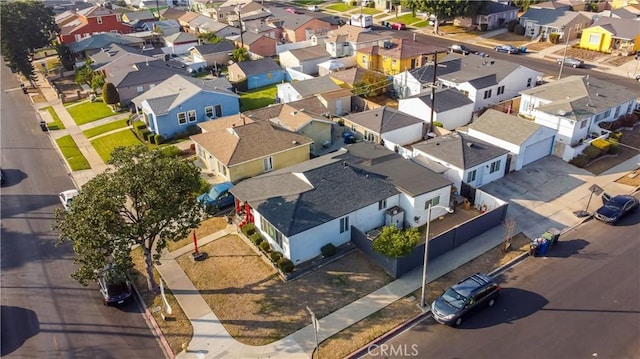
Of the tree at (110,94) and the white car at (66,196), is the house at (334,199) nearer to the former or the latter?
the white car at (66,196)

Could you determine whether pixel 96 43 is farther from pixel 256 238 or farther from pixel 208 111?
pixel 256 238

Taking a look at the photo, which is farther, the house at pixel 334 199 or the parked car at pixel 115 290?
the house at pixel 334 199

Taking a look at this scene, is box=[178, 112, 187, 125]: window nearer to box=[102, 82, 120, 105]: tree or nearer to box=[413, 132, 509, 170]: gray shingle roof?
box=[102, 82, 120, 105]: tree

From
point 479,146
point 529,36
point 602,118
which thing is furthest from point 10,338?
point 529,36

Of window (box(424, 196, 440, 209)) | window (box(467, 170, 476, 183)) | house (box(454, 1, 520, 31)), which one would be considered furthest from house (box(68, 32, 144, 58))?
window (box(424, 196, 440, 209))

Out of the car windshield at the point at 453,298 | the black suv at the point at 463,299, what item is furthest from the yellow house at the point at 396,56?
the car windshield at the point at 453,298

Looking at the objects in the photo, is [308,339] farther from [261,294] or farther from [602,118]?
[602,118]

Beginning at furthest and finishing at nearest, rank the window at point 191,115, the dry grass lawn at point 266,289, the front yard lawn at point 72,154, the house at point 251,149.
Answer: the window at point 191,115 → the front yard lawn at point 72,154 → the house at point 251,149 → the dry grass lawn at point 266,289
